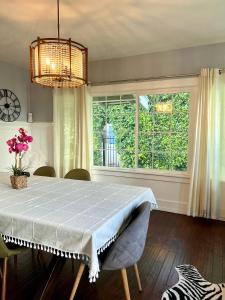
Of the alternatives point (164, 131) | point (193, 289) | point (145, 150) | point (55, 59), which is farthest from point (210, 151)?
point (55, 59)

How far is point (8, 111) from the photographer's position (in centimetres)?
464

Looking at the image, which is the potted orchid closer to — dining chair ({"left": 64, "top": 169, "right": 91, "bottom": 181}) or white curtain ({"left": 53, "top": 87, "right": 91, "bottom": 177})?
dining chair ({"left": 64, "top": 169, "right": 91, "bottom": 181})

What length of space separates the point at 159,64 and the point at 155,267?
2.98 metres

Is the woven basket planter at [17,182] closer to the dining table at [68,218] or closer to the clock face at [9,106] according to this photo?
the dining table at [68,218]

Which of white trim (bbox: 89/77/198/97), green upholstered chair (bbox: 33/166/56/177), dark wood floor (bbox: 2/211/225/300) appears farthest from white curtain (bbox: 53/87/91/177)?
dark wood floor (bbox: 2/211/225/300)

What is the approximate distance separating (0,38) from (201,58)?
287 cm

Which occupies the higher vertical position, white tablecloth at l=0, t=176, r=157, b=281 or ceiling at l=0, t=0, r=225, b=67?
ceiling at l=0, t=0, r=225, b=67

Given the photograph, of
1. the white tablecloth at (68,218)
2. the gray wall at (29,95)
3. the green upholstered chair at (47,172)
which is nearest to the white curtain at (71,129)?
the gray wall at (29,95)

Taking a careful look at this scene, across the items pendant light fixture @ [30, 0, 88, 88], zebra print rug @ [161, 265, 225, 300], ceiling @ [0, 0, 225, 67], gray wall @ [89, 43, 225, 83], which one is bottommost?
zebra print rug @ [161, 265, 225, 300]

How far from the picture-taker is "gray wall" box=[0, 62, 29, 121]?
455 centimetres

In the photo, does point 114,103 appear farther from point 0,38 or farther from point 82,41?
point 0,38

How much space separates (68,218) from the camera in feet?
5.52

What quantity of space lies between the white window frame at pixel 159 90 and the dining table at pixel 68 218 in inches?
69.6

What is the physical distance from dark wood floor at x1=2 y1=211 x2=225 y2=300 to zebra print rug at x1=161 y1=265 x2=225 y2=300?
0.07 meters
